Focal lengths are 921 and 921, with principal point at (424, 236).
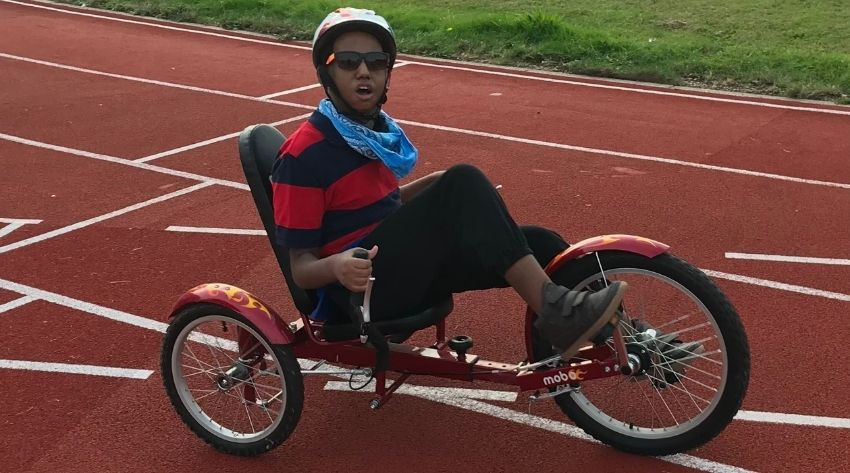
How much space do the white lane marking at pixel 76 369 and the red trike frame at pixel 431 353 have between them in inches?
32.9

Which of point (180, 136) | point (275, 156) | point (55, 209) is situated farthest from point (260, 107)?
point (275, 156)

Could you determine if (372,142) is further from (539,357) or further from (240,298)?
(539,357)

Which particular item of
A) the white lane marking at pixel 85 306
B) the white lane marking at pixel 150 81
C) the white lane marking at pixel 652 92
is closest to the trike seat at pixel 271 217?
the white lane marking at pixel 85 306

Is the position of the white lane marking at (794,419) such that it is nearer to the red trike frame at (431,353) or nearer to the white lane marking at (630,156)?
the red trike frame at (431,353)

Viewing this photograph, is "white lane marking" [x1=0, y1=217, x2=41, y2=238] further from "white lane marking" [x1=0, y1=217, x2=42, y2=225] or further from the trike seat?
the trike seat

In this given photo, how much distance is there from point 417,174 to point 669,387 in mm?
4165

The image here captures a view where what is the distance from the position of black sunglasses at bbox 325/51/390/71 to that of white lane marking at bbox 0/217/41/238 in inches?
151

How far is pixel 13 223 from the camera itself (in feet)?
21.1

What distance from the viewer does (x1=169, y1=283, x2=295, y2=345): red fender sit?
3.53 metres

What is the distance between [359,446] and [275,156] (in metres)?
1.21

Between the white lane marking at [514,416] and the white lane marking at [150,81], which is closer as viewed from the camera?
the white lane marking at [514,416]

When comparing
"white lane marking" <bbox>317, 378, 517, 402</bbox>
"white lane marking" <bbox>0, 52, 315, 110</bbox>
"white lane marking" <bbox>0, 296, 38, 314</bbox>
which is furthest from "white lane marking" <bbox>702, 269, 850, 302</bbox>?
"white lane marking" <bbox>0, 52, 315, 110</bbox>

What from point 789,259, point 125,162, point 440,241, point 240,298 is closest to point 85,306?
point 240,298

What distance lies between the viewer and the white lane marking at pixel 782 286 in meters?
5.00
